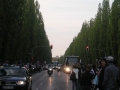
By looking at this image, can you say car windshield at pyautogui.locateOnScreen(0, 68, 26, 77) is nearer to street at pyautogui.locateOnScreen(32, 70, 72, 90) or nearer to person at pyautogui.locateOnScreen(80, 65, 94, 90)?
person at pyautogui.locateOnScreen(80, 65, 94, 90)

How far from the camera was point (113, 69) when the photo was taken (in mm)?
11898

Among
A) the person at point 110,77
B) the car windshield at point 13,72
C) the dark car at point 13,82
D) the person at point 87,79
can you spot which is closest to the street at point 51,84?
the car windshield at point 13,72

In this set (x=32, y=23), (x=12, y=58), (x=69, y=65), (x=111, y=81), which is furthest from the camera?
(x=32, y=23)

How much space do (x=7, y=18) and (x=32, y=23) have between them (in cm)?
3844

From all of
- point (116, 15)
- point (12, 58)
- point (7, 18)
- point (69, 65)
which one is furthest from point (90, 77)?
point (116, 15)

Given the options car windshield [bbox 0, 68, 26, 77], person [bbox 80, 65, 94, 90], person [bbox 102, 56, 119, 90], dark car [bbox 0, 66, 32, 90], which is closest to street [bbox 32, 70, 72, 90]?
→ car windshield [bbox 0, 68, 26, 77]

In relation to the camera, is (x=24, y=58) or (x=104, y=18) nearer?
(x=24, y=58)

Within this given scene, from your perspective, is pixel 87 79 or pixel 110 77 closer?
pixel 110 77

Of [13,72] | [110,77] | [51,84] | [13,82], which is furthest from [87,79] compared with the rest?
[51,84]

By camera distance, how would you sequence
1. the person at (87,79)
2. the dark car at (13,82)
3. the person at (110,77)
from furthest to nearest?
the dark car at (13,82)
the person at (87,79)
the person at (110,77)

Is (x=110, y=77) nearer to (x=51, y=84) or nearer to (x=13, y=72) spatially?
(x=13, y=72)

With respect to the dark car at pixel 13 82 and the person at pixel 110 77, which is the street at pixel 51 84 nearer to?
the dark car at pixel 13 82

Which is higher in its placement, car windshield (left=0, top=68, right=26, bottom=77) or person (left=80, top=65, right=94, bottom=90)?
car windshield (left=0, top=68, right=26, bottom=77)

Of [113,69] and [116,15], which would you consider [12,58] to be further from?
[113,69]
